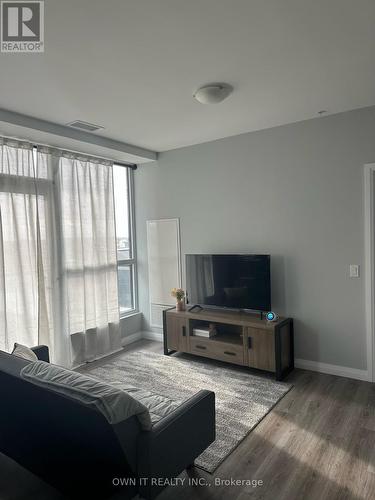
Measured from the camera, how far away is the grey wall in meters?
3.35

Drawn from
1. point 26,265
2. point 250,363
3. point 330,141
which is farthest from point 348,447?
point 26,265

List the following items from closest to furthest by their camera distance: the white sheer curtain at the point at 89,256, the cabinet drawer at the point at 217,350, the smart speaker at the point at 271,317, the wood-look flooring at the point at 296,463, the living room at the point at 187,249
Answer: the living room at the point at 187,249, the wood-look flooring at the point at 296,463, the smart speaker at the point at 271,317, the cabinet drawer at the point at 217,350, the white sheer curtain at the point at 89,256

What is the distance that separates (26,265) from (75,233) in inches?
27.9

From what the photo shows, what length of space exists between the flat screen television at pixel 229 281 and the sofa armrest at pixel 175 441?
1.83 metres

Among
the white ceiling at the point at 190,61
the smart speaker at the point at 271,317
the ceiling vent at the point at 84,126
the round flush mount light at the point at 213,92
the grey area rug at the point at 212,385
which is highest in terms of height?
the ceiling vent at the point at 84,126

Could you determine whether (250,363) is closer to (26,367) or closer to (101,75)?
(26,367)

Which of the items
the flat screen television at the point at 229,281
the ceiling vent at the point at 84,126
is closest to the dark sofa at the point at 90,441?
the flat screen television at the point at 229,281

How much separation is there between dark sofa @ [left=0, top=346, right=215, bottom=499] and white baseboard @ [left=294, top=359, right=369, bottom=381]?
6.65 feet

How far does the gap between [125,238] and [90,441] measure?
144 inches

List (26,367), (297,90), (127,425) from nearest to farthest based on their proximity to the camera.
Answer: (127,425) < (26,367) < (297,90)

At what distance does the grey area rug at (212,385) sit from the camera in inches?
99.6

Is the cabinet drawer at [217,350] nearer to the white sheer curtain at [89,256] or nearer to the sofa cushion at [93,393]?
the white sheer curtain at [89,256]

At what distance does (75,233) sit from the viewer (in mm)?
4035

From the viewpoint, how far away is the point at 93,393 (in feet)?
4.95
